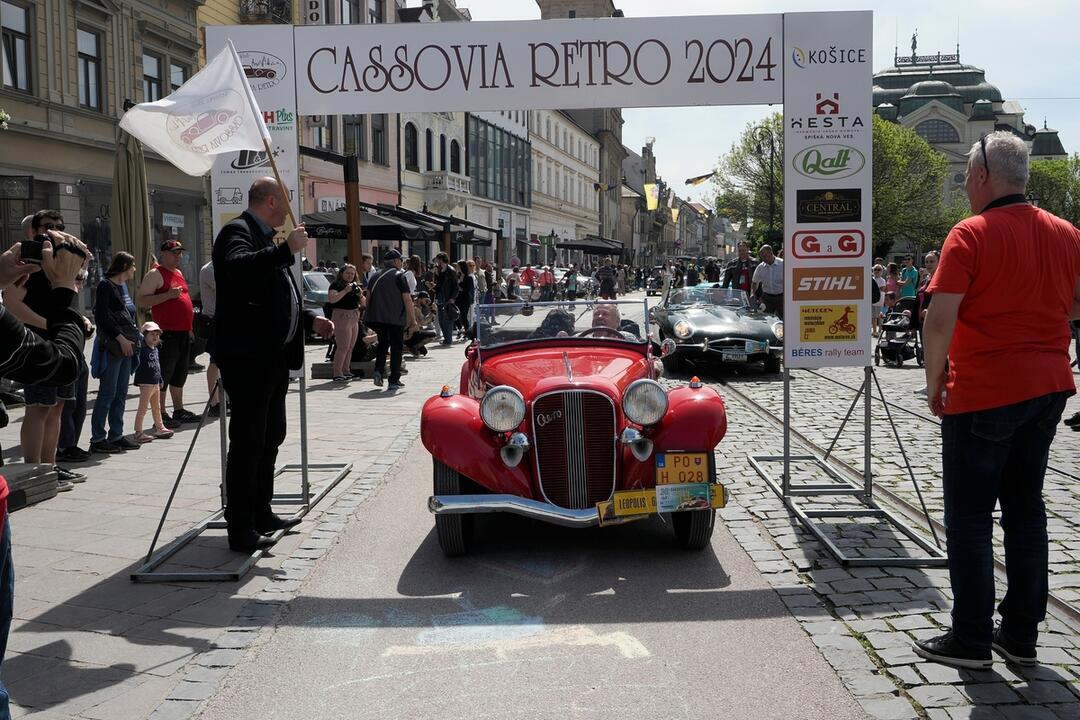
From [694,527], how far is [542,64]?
3.16 m

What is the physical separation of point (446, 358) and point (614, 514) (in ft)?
43.6

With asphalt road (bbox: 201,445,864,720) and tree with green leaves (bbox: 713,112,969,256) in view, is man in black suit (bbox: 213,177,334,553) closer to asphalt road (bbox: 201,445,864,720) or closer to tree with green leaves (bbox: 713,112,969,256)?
asphalt road (bbox: 201,445,864,720)

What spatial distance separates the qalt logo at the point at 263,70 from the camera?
6.55 metres

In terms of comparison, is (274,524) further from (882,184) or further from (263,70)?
(882,184)

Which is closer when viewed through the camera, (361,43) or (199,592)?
(199,592)

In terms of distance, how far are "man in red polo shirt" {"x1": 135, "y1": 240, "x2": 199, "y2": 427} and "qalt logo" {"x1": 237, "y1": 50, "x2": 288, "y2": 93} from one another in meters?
3.31

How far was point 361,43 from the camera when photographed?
6.50 metres

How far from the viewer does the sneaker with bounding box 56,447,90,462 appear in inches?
326

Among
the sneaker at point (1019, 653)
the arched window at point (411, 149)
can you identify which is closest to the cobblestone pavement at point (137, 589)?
the sneaker at point (1019, 653)

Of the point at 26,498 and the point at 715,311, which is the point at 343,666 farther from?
the point at 715,311

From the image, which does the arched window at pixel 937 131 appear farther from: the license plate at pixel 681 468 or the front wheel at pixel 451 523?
the front wheel at pixel 451 523

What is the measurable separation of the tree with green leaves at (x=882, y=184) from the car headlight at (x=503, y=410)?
54.9 meters

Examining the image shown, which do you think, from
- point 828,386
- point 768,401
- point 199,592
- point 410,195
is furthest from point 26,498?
point 410,195

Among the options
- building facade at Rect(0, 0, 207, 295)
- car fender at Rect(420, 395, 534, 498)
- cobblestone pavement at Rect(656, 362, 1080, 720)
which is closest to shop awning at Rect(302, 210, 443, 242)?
building facade at Rect(0, 0, 207, 295)
